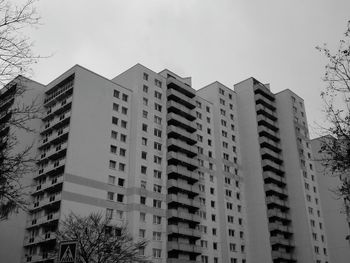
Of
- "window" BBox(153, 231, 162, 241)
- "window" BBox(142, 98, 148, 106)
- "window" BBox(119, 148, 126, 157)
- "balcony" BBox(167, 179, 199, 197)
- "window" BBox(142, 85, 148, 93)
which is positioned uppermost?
"window" BBox(142, 85, 148, 93)

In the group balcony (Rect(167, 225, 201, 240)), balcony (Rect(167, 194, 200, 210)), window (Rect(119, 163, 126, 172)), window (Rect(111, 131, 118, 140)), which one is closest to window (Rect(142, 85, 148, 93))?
window (Rect(111, 131, 118, 140))

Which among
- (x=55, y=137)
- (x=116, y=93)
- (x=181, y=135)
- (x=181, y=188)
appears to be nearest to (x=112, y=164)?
(x=55, y=137)

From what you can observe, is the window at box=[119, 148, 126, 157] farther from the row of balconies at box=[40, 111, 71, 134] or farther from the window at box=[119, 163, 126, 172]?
the row of balconies at box=[40, 111, 71, 134]

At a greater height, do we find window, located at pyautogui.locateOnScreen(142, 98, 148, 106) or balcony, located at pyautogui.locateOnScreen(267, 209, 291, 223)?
window, located at pyautogui.locateOnScreen(142, 98, 148, 106)

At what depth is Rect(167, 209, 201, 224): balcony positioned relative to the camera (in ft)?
214

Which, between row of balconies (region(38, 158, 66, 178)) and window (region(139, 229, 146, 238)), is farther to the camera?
window (region(139, 229, 146, 238))

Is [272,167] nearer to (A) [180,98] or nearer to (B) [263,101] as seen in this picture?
(B) [263,101]

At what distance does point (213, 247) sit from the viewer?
70.3m

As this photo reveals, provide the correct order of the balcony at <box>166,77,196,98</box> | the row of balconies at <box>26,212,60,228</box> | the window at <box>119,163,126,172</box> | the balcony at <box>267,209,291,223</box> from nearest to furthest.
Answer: the row of balconies at <box>26,212,60,228</box> → the window at <box>119,163,126,172</box> → the balcony at <box>166,77,196,98</box> → the balcony at <box>267,209,291,223</box>

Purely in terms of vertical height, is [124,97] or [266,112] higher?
[266,112]

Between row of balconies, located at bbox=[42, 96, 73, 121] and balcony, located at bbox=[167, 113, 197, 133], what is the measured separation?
725 inches

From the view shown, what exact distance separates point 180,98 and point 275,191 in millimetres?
26855

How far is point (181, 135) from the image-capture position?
73.2 metres

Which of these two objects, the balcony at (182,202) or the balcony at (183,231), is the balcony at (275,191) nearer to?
the balcony at (182,202)
